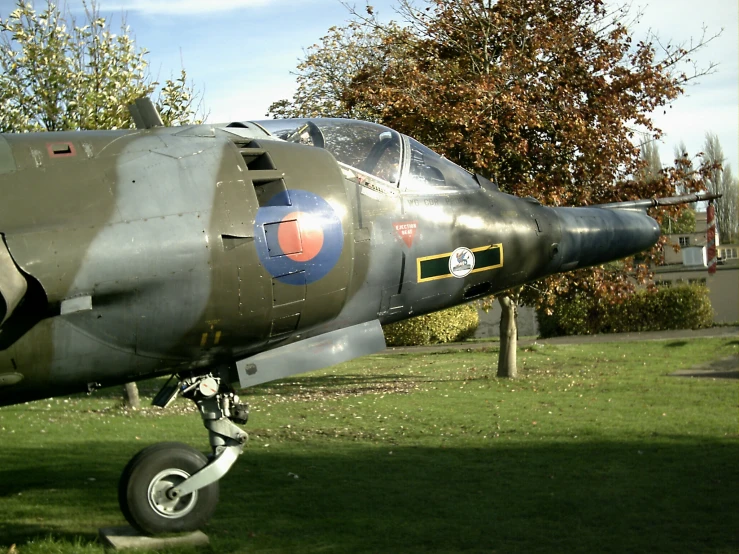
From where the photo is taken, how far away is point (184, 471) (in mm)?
6699

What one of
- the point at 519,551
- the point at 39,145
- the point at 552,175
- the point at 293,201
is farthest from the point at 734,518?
the point at 552,175

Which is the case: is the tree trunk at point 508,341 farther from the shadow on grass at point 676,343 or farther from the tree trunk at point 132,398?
the tree trunk at point 132,398

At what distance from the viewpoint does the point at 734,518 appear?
7.41m

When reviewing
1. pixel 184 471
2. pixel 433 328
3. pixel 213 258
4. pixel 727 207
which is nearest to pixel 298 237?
pixel 213 258

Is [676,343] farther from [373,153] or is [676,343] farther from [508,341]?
[373,153]

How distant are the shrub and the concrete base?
22.4 meters

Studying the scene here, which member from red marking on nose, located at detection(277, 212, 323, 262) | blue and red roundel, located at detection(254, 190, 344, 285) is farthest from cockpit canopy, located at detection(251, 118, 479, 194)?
red marking on nose, located at detection(277, 212, 323, 262)

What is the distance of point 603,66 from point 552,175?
245 centimetres

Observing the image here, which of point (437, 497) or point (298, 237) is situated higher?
point (298, 237)

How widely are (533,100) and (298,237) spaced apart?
12692mm

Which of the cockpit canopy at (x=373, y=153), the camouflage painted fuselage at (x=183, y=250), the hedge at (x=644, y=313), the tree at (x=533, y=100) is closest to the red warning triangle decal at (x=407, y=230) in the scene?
the camouflage painted fuselage at (x=183, y=250)

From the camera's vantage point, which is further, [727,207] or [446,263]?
[727,207]

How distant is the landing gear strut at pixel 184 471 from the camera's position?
21.4 feet

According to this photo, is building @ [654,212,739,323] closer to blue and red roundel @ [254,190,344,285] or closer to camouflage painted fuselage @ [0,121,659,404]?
camouflage painted fuselage @ [0,121,659,404]
